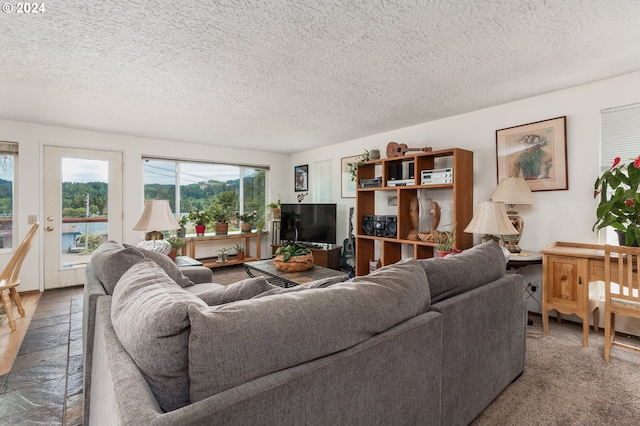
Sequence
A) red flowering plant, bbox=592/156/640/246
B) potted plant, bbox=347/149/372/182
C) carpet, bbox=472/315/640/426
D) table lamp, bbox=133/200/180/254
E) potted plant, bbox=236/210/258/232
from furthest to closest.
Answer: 1. potted plant, bbox=236/210/258/232
2. potted plant, bbox=347/149/372/182
3. table lamp, bbox=133/200/180/254
4. red flowering plant, bbox=592/156/640/246
5. carpet, bbox=472/315/640/426

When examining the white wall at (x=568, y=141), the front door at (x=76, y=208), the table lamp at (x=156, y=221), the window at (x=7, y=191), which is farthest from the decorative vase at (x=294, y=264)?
the window at (x=7, y=191)

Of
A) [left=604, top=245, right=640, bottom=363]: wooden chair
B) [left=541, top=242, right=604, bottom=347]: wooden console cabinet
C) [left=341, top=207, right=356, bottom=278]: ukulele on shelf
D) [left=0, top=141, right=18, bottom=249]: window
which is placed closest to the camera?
[left=604, top=245, right=640, bottom=363]: wooden chair

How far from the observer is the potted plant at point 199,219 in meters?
5.23

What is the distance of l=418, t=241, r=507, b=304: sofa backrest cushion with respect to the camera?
4.62ft

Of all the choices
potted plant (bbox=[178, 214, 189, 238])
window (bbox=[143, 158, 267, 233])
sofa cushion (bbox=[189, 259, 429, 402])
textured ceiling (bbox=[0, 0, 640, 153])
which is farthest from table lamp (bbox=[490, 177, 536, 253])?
potted plant (bbox=[178, 214, 189, 238])

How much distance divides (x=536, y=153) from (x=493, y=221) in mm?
1074

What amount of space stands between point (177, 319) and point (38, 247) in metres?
4.71

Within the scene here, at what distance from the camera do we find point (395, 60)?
7.66ft

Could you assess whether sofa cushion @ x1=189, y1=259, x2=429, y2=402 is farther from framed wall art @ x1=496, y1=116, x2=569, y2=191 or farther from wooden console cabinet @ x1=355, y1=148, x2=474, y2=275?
framed wall art @ x1=496, y1=116, x2=569, y2=191

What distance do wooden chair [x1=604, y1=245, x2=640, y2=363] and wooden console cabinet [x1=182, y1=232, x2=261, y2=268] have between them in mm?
4740

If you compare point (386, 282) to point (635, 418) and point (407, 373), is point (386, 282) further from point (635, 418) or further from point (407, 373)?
point (635, 418)

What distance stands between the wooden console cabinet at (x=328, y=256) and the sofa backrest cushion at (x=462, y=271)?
320 centimetres

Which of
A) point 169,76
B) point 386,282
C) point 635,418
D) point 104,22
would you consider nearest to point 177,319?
point 386,282

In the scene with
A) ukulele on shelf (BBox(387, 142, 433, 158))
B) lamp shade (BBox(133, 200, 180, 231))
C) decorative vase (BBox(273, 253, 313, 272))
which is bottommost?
decorative vase (BBox(273, 253, 313, 272))
